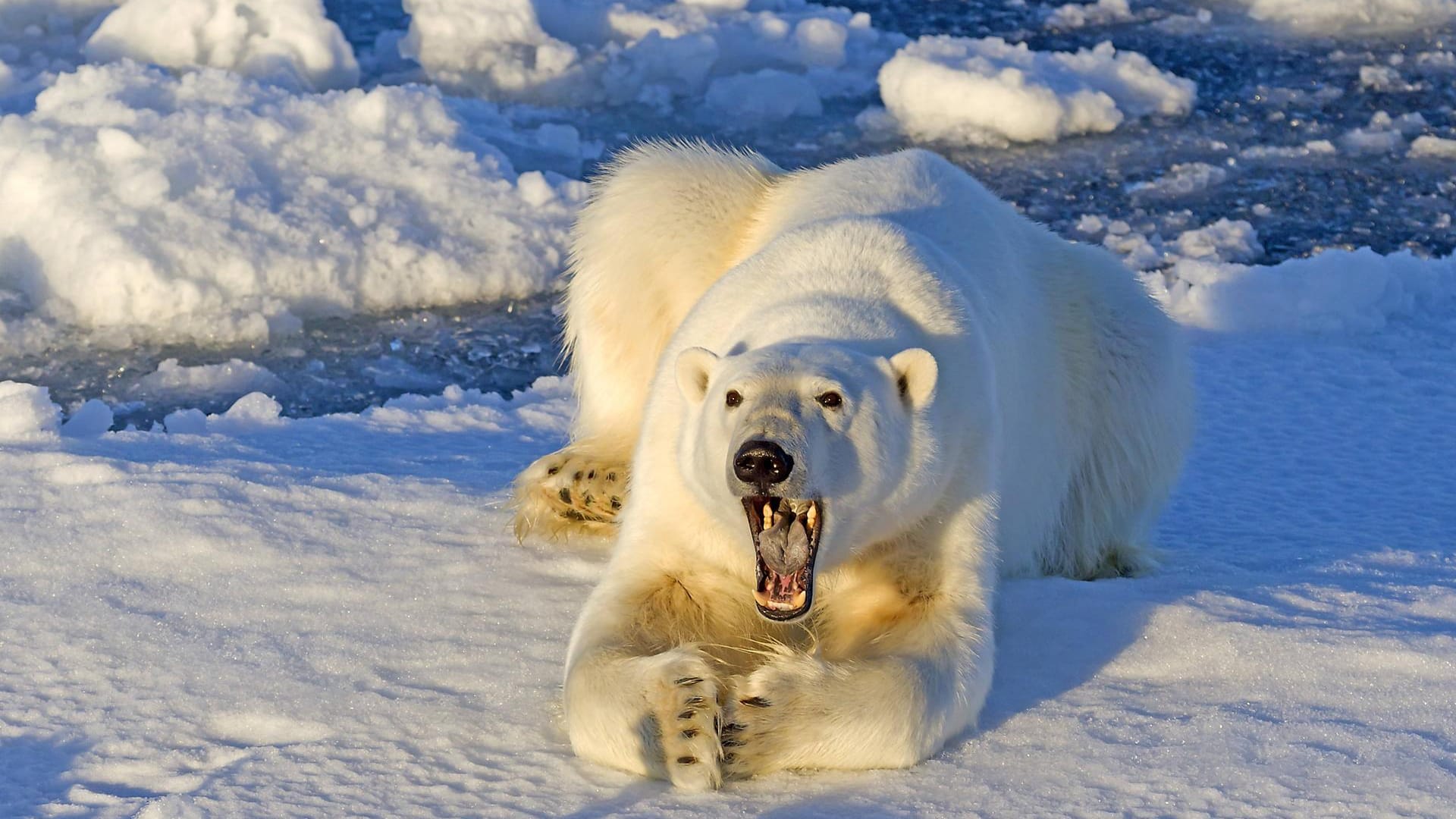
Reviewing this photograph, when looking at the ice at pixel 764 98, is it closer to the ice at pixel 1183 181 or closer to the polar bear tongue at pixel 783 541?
the ice at pixel 1183 181

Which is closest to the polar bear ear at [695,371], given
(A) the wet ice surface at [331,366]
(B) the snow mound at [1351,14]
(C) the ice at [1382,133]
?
(A) the wet ice surface at [331,366]

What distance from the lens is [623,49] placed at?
9.10 m

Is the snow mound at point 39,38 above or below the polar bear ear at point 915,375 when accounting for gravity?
above

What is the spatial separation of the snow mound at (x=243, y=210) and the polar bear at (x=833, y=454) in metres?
2.11

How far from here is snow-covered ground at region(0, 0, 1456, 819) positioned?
2582mm

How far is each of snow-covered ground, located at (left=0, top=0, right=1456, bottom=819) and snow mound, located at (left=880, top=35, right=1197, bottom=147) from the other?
3 cm

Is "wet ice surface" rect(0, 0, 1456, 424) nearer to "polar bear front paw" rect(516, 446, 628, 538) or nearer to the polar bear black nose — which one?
"polar bear front paw" rect(516, 446, 628, 538)

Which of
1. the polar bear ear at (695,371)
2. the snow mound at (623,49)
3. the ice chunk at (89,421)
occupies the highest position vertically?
the snow mound at (623,49)

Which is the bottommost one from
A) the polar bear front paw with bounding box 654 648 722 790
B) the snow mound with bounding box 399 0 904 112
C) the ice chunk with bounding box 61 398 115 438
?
the polar bear front paw with bounding box 654 648 722 790

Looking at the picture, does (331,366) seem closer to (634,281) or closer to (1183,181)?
(634,281)

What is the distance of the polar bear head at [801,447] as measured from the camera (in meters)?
2.48

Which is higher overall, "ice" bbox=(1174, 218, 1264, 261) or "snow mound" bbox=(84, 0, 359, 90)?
"snow mound" bbox=(84, 0, 359, 90)

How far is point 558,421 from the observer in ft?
16.0

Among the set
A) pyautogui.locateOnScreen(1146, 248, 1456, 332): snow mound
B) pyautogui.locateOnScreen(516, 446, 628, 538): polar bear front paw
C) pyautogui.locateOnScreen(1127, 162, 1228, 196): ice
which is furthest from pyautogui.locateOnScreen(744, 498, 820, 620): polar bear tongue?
pyautogui.locateOnScreen(1127, 162, 1228, 196): ice
